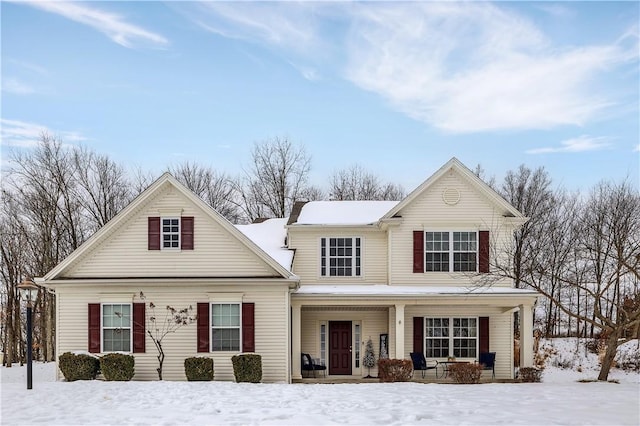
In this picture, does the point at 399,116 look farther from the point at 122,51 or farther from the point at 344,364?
the point at 122,51

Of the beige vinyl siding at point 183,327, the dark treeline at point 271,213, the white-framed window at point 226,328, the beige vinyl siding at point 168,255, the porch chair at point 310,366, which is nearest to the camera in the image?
the beige vinyl siding at point 183,327

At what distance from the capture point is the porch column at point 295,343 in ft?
65.0

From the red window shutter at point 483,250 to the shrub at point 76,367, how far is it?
40.4ft

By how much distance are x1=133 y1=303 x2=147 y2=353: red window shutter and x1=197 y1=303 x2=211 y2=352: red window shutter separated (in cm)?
162

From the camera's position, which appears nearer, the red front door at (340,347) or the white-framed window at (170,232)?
the white-framed window at (170,232)

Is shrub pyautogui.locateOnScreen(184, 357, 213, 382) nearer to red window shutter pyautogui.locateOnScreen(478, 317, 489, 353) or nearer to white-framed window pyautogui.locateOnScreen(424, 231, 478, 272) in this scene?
white-framed window pyautogui.locateOnScreen(424, 231, 478, 272)

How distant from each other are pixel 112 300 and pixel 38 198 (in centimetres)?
1544

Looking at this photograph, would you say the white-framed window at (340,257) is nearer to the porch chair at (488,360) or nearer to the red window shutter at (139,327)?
the porch chair at (488,360)

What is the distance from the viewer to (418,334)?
70.9ft

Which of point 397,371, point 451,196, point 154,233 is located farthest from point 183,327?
point 451,196

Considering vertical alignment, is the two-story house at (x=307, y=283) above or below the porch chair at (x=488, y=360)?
above

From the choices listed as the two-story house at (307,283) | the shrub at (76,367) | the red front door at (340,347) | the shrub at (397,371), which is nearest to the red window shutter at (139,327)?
the two-story house at (307,283)

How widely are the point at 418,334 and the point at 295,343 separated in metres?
4.33

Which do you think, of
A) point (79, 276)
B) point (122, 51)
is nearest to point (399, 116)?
point (122, 51)
